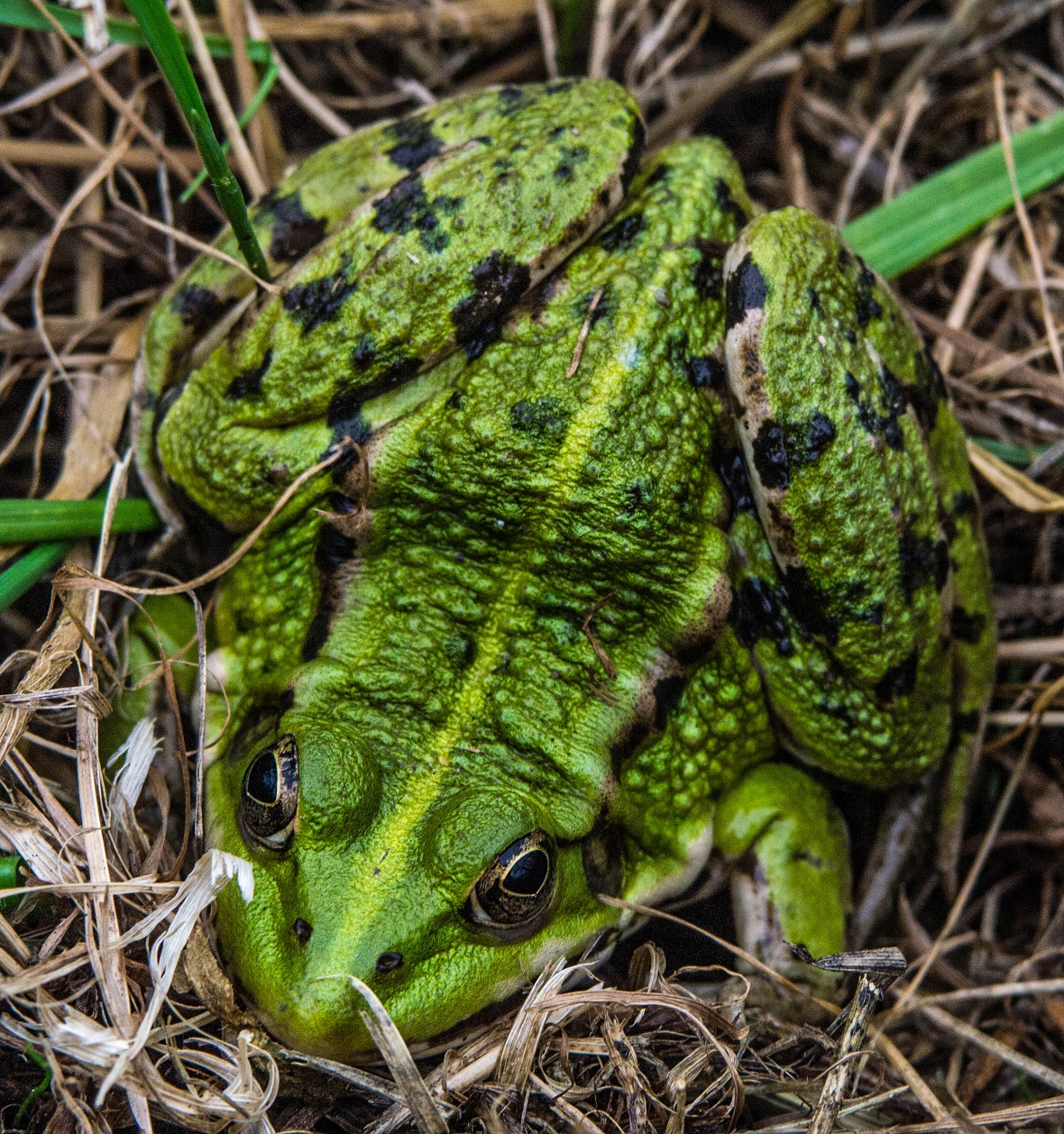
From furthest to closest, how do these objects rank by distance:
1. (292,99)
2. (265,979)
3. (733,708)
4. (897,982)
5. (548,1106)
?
1. (292,99)
2. (897,982)
3. (733,708)
4. (548,1106)
5. (265,979)

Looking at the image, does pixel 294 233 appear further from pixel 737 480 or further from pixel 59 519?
pixel 737 480

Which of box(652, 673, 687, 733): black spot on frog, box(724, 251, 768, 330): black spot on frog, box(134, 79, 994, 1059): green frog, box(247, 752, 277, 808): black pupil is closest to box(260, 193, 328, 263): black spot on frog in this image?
box(134, 79, 994, 1059): green frog

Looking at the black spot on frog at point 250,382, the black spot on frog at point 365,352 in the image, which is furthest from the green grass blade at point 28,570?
the black spot on frog at point 365,352

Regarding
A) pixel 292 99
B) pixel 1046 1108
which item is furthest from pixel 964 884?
pixel 292 99

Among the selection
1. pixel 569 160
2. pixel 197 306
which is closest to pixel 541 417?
pixel 569 160

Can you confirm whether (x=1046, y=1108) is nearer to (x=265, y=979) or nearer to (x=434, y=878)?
(x=434, y=878)

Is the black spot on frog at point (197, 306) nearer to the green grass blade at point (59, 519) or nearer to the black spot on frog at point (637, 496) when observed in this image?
the green grass blade at point (59, 519)
